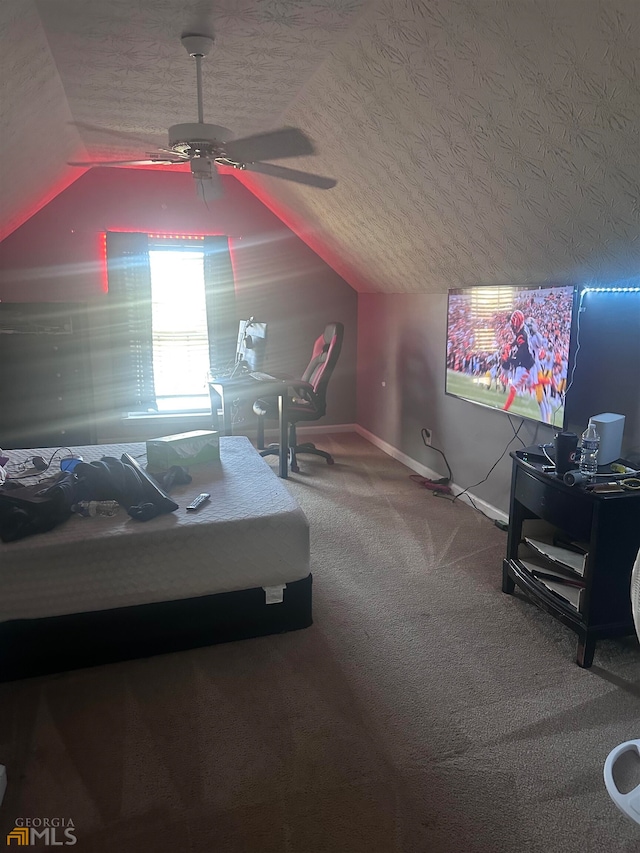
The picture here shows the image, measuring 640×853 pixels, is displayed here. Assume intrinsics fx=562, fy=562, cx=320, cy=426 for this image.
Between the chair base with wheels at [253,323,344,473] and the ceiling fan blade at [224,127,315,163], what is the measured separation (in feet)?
4.98

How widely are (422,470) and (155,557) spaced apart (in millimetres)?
2841

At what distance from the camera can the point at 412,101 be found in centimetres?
243

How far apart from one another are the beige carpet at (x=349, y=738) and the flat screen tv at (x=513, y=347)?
1.14m

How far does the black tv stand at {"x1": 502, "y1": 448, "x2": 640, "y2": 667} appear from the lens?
210 centimetres

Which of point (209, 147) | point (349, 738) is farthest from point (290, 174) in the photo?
point (349, 738)

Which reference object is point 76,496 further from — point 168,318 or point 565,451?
point 168,318

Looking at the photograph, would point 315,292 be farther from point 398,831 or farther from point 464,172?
point 398,831

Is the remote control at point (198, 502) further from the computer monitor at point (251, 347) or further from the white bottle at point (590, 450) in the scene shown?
the computer monitor at point (251, 347)

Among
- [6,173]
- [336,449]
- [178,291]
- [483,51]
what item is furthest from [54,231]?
[483,51]

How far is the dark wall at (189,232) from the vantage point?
507 centimetres

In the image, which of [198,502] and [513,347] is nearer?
[198,502]

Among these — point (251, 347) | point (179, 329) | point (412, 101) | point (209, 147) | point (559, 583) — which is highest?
point (412, 101)

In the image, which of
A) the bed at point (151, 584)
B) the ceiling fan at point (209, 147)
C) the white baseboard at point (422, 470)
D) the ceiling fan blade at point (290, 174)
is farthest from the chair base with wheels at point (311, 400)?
the bed at point (151, 584)

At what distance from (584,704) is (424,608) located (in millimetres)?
776
